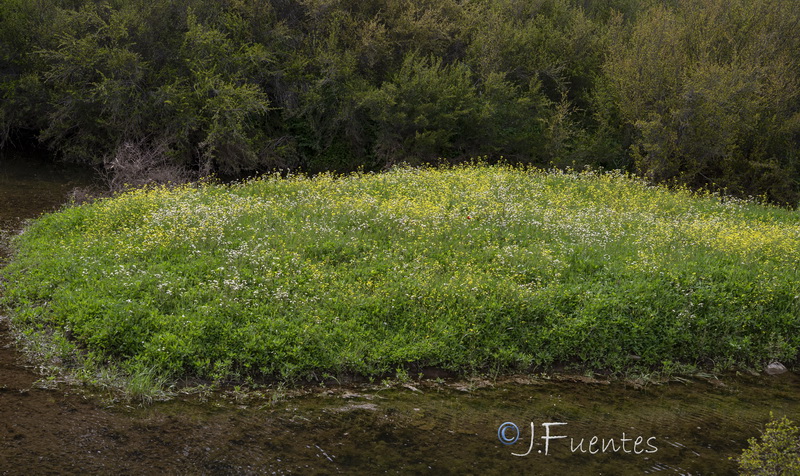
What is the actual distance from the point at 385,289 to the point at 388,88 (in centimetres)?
1441

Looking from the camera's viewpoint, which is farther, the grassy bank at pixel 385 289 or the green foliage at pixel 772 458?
the grassy bank at pixel 385 289

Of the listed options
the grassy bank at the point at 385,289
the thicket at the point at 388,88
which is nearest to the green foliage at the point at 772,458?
the grassy bank at the point at 385,289

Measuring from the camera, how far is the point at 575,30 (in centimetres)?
2836

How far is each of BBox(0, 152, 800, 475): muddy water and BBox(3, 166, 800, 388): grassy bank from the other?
0.61 metres

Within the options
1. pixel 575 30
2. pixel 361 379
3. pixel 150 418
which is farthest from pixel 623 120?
pixel 150 418

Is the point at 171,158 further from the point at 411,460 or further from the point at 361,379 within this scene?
the point at 411,460

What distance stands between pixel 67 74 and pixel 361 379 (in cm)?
1707

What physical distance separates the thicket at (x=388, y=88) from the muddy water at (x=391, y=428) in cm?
1381

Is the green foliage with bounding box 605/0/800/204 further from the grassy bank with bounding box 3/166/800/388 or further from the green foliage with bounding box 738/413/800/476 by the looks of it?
the green foliage with bounding box 738/413/800/476

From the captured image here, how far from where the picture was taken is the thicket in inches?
832

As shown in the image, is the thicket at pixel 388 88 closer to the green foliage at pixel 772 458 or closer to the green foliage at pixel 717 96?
the green foliage at pixel 717 96

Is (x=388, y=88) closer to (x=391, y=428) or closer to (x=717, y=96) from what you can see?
(x=717, y=96)

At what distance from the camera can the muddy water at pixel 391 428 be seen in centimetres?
664

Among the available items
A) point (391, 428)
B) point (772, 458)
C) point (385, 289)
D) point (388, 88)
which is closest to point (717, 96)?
point (388, 88)
